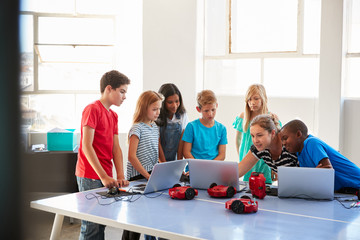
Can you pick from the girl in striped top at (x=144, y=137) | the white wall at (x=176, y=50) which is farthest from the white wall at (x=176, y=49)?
the girl in striped top at (x=144, y=137)

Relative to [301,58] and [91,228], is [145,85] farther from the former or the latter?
[91,228]

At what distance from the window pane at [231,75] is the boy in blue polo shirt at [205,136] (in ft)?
7.21

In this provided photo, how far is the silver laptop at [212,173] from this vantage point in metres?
2.61

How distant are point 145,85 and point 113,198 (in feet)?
10.1

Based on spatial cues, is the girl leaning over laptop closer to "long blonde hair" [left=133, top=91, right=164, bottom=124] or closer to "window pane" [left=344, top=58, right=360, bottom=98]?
"long blonde hair" [left=133, top=91, right=164, bottom=124]

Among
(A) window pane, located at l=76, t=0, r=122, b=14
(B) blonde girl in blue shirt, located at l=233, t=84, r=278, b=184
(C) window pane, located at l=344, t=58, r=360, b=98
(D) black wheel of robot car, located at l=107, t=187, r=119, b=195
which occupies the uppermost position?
(A) window pane, located at l=76, t=0, r=122, b=14

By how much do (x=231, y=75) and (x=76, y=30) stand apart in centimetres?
213

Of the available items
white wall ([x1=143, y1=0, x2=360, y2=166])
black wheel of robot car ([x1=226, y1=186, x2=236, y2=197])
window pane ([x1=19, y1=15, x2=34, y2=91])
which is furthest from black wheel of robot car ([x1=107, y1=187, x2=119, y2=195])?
white wall ([x1=143, y1=0, x2=360, y2=166])

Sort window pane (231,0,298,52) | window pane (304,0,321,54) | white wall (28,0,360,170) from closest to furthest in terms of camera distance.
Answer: window pane (304,0,321,54) < window pane (231,0,298,52) < white wall (28,0,360,170)

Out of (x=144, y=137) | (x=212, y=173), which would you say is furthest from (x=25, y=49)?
(x=144, y=137)

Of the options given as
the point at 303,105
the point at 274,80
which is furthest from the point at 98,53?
the point at 303,105

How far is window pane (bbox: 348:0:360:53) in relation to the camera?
4648 mm

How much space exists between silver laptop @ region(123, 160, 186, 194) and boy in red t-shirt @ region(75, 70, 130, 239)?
14 centimetres

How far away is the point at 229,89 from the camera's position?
554 centimetres
